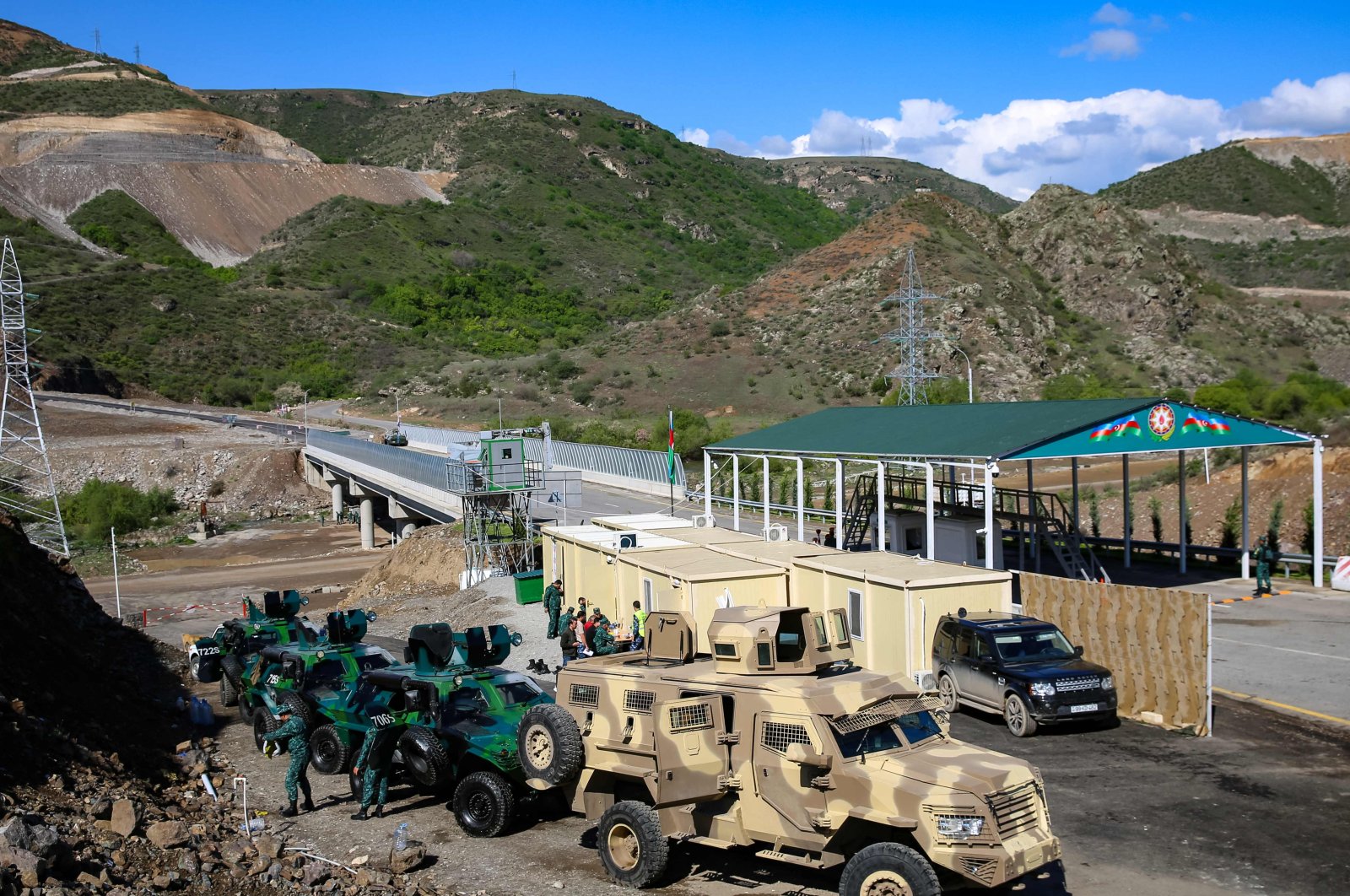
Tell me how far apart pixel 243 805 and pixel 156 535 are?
4977 centimetres

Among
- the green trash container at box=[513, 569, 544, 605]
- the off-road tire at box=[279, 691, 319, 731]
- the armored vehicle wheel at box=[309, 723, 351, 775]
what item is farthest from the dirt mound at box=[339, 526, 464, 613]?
the armored vehicle wheel at box=[309, 723, 351, 775]

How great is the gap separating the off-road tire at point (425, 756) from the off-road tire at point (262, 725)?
4114mm

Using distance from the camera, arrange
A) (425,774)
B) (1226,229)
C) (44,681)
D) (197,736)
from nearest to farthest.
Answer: (425,774) → (44,681) → (197,736) → (1226,229)

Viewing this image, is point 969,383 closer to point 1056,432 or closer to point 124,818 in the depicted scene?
point 1056,432

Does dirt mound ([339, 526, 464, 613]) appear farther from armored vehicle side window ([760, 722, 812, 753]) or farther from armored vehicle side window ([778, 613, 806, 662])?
armored vehicle side window ([760, 722, 812, 753])

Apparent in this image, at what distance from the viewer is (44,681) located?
16344 mm

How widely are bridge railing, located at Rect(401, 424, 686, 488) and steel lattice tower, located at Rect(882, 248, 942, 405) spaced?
36.7ft

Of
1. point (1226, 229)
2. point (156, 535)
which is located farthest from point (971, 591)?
point (1226, 229)

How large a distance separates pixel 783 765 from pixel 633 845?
1832mm

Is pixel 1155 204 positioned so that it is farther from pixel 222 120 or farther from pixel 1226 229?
pixel 222 120

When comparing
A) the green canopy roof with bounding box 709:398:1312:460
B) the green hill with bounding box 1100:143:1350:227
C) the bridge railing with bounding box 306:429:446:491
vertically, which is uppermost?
the green hill with bounding box 1100:143:1350:227

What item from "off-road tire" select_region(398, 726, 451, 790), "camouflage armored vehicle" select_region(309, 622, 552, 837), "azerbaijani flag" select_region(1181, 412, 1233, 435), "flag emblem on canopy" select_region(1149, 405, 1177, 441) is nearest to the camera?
"camouflage armored vehicle" select_region(309, 622, 552, 837)

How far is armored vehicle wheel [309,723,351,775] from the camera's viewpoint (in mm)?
15141

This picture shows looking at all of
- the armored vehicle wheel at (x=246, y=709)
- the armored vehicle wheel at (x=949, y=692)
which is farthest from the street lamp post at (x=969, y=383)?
the armored vehicle wheel at (x=246, y=709)
